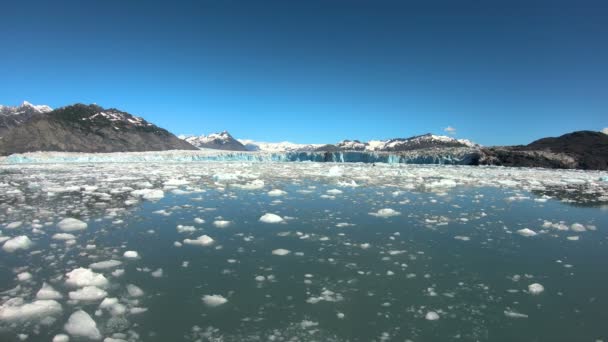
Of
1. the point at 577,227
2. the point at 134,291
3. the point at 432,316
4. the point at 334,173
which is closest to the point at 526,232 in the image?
the point at 577,227

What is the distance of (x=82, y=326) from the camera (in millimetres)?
2645

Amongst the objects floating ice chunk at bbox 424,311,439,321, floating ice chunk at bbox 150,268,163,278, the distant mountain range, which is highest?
the distant mountain range

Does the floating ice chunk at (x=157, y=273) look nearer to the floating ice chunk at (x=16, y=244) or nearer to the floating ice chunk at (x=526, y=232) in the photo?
the floating ice chunk at (x=16, y=244)

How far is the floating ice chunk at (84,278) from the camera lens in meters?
3.45

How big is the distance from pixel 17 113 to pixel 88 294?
131 metres

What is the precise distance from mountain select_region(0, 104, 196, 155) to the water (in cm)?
5130

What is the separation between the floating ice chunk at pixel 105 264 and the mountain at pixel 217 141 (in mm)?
150391

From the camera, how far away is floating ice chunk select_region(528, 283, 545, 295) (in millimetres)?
3449

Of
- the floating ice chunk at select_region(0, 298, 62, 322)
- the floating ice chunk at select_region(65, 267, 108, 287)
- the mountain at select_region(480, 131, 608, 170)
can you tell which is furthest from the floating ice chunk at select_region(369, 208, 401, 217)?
the mountain at select_region(480, 131, 608, 170)

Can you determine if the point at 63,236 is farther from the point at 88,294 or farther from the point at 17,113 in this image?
the point at 17,113

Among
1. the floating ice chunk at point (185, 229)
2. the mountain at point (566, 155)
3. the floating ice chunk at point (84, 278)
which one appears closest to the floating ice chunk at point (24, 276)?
the floating ice chunk at point (84, 278)

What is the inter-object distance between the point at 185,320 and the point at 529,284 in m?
3.31

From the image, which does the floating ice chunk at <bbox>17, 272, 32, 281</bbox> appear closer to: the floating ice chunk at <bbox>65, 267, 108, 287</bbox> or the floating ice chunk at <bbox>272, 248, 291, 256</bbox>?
the floating ice chunk at <bbox>65, 267, 108, 287</bbox>

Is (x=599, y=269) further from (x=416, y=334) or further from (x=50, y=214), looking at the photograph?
(x=50, y=214)
